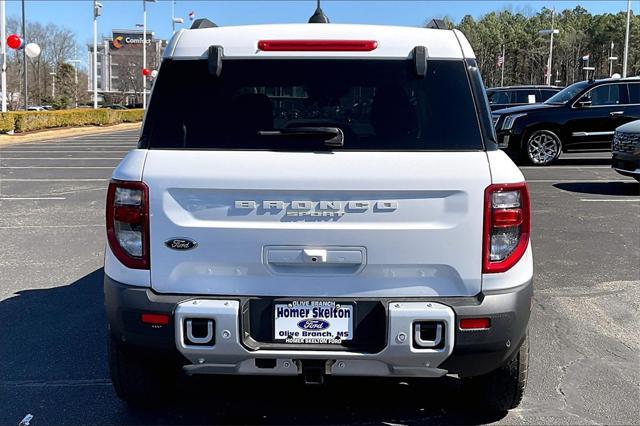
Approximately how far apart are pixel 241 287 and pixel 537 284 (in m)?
4.03

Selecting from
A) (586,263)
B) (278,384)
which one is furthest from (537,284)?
(278,384)

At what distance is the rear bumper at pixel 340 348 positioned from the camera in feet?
9.75

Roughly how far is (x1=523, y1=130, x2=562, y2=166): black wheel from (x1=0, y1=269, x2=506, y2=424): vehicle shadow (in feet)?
40.6

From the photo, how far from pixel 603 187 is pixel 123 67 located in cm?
9537

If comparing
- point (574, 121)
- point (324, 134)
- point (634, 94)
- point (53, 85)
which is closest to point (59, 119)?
point (574, 121)

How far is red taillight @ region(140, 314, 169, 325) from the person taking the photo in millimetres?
3023

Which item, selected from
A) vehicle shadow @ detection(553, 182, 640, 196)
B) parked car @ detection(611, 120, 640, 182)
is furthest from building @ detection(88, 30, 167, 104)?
parked car @ detection(611, 120, 640, 182)

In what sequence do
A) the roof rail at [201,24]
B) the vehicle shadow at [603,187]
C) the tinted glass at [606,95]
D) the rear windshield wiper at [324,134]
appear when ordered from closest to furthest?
the rear windshield wiper at [324,134] < the roof rail at [201,24] < the vehicle shadow at [603,187] < the tinted glass at [606,95]

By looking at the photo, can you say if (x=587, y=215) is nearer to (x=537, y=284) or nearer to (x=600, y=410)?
(x=537, y=284)

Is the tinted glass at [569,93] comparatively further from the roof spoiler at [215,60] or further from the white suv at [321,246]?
the roof spoiler at [215,60]

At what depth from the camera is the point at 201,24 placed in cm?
367

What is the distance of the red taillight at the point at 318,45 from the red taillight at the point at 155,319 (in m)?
1.32

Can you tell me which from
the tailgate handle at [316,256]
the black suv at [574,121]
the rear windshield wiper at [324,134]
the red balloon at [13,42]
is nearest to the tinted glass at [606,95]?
the black suv at [574,121]

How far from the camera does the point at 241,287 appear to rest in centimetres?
303
